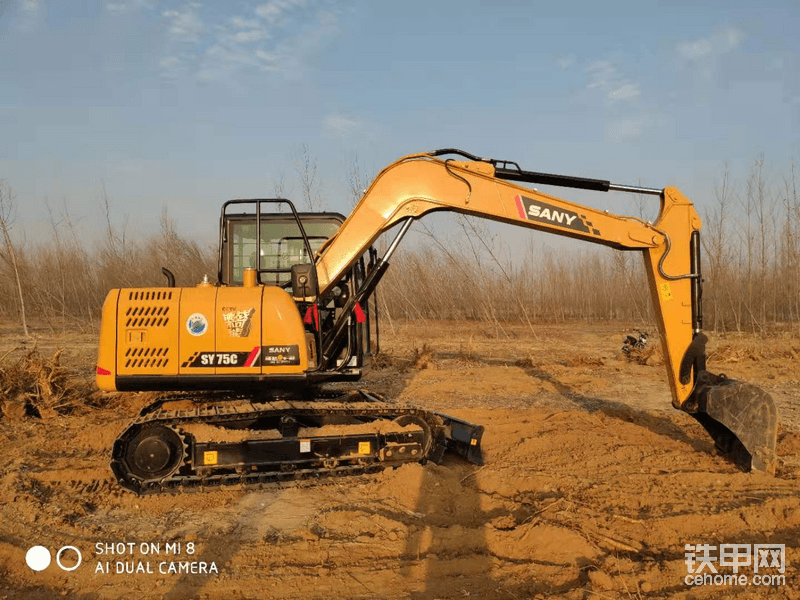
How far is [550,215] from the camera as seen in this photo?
240 inches

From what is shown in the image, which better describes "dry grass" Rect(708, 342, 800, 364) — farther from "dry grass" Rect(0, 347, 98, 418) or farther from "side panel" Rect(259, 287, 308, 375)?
"dry grass" Rect(0, 347, 98, 418)

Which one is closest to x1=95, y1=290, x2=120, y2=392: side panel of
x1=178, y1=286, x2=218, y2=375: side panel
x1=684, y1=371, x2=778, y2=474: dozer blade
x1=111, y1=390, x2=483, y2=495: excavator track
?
x1=111, y1=390, x2=483, y2=495: excavator track

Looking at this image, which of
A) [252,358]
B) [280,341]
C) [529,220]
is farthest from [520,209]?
[252,358]

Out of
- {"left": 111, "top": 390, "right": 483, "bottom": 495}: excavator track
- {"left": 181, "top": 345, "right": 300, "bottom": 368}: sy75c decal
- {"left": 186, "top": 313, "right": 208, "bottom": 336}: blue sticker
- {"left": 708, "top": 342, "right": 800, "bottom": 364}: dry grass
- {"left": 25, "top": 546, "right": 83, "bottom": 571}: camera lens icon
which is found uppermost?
{"left": 186, "top": 313, "right": 208, "bottom": 336}: blue sticker

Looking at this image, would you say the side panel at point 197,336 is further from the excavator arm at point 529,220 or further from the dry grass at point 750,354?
the dry grass at point 750,354

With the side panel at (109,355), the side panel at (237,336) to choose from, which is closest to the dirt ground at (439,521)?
the side panel at (109,355)

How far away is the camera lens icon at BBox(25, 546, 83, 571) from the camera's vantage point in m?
4.11

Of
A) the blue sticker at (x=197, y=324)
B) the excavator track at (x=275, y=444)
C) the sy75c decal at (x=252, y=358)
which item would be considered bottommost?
the excavator track at (x=275, y=444)

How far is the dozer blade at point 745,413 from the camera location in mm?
5590

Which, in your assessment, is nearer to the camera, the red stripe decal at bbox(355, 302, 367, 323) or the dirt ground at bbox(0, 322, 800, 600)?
the dirt ground at bbox(0, 322, 800, 600)

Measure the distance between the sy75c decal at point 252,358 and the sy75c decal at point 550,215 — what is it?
243 cm

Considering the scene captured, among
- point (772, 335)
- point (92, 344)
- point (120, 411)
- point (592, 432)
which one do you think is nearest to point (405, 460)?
point (592, 432)

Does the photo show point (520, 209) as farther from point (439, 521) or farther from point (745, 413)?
point (439, 521)

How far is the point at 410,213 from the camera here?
20.1 feet
